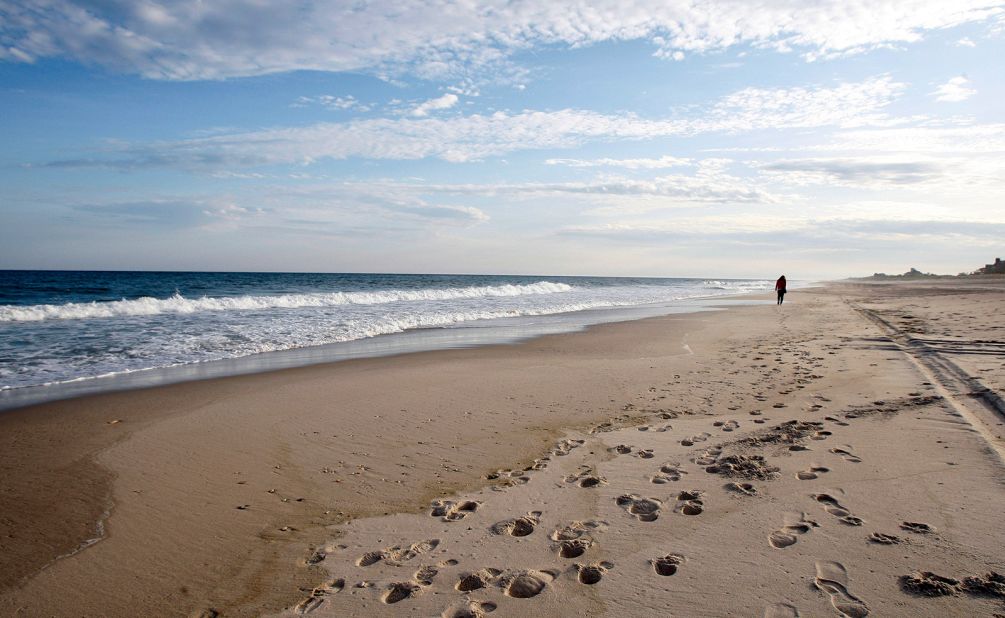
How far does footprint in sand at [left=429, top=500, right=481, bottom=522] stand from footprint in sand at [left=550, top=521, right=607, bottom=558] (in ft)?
2.33

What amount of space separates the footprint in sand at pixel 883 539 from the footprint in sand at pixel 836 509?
15 cm

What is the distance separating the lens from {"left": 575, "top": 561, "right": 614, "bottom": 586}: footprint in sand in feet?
9.25

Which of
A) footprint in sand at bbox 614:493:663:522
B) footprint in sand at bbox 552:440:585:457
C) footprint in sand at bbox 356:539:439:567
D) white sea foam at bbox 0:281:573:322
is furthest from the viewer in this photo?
white sea foam at bbox 0:281:573:322

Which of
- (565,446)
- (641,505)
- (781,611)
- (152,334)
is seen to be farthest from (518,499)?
(152,334)

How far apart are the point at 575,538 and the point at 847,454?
2.78 meters

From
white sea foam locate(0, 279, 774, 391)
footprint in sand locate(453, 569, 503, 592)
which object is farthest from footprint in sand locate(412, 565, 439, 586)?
white sea foam locate(0, 279, 774, 391)

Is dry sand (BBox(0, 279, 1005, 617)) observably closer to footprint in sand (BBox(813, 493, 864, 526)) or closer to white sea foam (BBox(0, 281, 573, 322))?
footprint in sand (BBox(813, 493, 864, 526))

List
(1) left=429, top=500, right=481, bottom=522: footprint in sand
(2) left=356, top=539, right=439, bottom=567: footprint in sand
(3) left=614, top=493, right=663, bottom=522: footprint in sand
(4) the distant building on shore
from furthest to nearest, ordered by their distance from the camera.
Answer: (4) the distant building on shore
(1) left=429, top=500, right=481, bottom=522: footprint in sand
(3) left=614, top=493, right=663, bottom=522: footprint in sand
(2) left=356, top=539, right=439, bottom=567: footprint in sand

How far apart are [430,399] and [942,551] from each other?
547cm

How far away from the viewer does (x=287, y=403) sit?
704 cm

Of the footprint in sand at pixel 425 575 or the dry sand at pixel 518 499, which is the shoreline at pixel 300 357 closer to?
the dry sand at pixel 518 499

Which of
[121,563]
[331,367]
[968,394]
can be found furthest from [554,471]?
[331,367]

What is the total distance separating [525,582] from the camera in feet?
9.24

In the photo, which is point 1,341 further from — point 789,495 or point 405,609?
point 789,495
